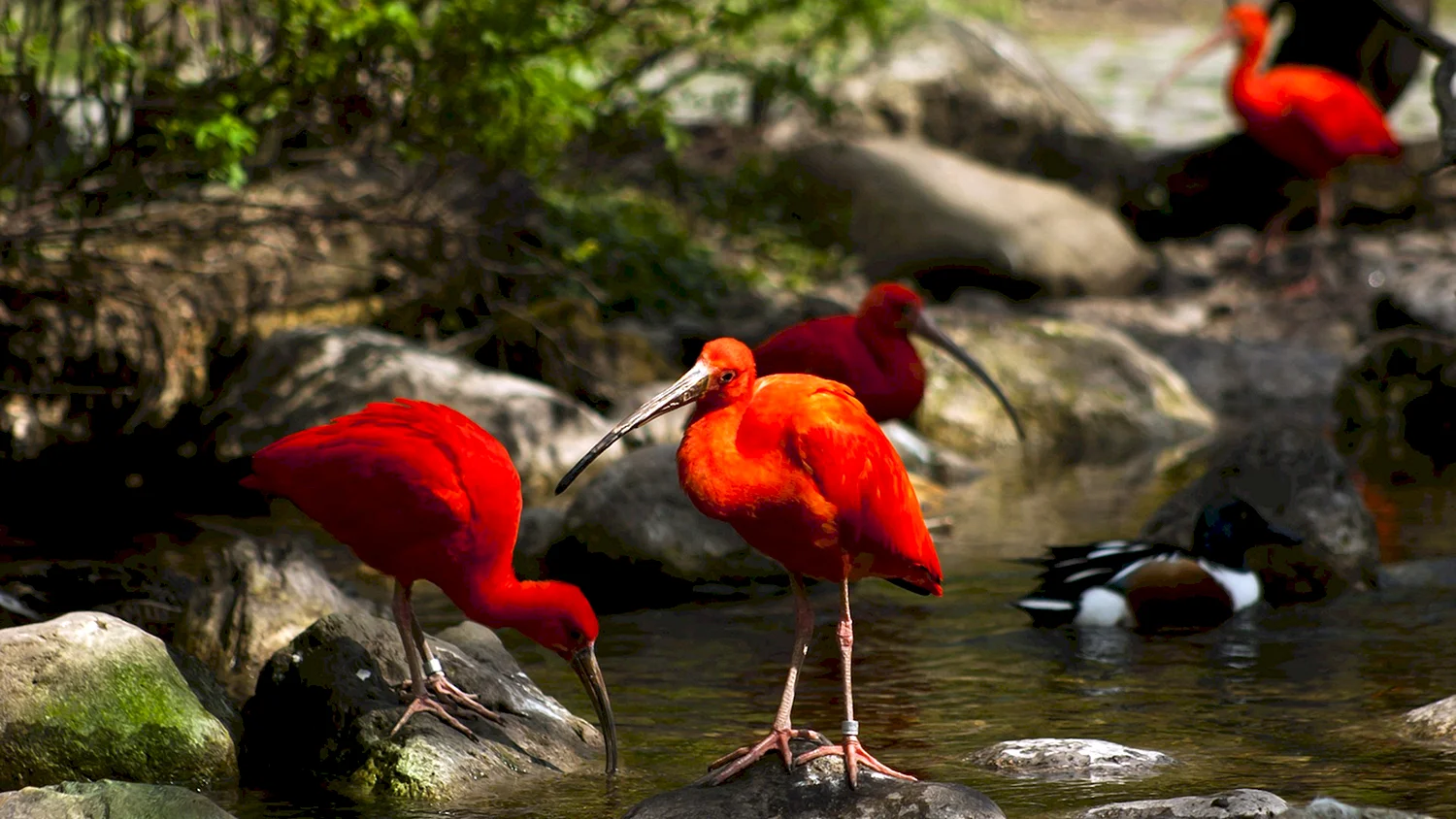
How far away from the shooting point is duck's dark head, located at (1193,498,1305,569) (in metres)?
8.05

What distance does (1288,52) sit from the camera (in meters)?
18.1

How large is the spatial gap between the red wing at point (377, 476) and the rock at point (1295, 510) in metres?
3.98

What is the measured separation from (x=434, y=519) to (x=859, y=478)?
140 centimetres

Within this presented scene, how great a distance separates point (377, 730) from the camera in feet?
18.6

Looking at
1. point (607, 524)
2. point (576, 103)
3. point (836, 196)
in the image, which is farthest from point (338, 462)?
point (836, 196)

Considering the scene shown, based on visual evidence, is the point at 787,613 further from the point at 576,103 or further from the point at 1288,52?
the point at 1288,52

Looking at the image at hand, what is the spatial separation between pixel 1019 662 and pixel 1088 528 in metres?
2.94

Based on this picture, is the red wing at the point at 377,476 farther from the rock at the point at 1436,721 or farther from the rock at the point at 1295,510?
the rock at the point at 1295,510

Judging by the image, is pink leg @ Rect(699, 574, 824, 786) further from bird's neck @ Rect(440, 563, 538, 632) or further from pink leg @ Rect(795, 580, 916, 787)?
bird's neck @ Rect(440, 563, 538, 632)

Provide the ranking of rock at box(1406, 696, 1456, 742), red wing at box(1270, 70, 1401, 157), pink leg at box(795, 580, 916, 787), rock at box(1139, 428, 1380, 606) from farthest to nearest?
red wing at box(1270, 70, 1401, 157) → rock at box(1139, 428, 1380, 606) → rock at box(1406, 696, 1456, 742) → pink leg at box(795, 580, 916, 787)

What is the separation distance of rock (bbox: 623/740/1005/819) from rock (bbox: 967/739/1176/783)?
611 millimetres

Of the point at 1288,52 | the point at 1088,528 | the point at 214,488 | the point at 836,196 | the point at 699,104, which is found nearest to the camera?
the point at 1088,528

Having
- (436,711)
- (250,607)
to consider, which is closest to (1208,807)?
(436,711)

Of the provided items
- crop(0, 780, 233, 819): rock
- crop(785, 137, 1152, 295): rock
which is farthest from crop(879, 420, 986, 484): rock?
crop(0, 780, 233, 819): rock
